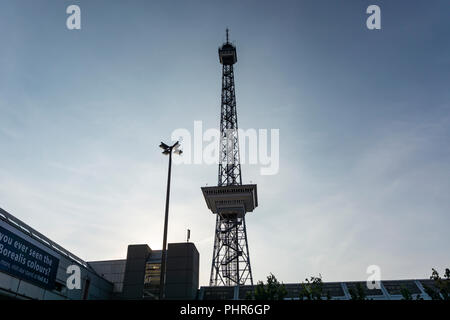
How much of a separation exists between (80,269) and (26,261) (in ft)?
22.6

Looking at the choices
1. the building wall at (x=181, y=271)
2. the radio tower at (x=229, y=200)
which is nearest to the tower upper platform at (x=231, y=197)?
the radio tower at (x=229, y=200)

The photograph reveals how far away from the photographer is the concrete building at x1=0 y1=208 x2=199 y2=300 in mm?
21750

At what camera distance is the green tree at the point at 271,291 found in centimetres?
3544

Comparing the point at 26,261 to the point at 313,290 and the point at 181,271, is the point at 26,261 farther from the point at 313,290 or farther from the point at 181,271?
the point at 313,290

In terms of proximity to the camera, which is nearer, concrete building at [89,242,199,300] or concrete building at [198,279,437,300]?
concrete building at [89,242,199,300]

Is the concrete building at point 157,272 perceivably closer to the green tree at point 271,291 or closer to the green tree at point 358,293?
the green tree at point 271,291

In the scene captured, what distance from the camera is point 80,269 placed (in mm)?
29250

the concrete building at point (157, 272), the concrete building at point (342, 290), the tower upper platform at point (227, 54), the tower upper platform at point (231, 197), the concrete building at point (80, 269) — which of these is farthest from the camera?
the tower upper platform at point (227, 54)

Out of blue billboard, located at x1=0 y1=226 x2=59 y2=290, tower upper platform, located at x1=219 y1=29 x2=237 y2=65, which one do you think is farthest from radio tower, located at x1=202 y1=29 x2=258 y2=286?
blue billboard, located at x1=0 y1=226 x2=59 y2=290

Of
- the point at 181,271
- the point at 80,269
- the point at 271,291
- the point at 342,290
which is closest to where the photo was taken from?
the point at 80,269

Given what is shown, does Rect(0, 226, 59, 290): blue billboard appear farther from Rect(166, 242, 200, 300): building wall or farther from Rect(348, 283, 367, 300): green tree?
Rect(348, 283, 367, 300): green tree

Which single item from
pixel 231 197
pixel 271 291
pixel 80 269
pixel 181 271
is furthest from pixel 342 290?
pixel 231 197

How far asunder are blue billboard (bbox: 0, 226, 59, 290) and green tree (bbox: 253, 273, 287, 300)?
66.3 ft
